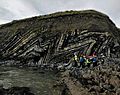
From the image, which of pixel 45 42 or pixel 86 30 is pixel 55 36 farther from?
pixel 86 30

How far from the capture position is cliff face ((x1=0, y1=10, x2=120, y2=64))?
55.2 meters

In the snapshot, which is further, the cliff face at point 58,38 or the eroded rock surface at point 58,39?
the cliff face at point 58,38

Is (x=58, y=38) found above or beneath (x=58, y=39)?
above

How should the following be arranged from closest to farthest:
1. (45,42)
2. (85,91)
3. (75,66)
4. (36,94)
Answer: (36,94) < (85,91) < (75,66) < (45,42)

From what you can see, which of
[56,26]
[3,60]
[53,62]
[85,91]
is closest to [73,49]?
[53,62]

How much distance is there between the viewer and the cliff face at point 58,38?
55.2 metres

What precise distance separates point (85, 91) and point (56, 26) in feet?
131

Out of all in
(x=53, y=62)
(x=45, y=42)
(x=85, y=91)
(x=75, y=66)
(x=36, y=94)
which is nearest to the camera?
(x=36, y=94)

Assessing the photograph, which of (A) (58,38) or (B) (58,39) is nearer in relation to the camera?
(B) (58,39)

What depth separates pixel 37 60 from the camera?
181 ft

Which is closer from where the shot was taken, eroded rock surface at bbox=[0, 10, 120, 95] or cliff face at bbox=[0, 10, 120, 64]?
eroded rock surface at bbox=[0, 10, 120, 95]

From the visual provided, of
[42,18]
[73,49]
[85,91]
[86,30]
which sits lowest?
[85,91]

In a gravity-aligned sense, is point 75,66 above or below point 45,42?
below

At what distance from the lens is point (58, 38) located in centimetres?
5838
